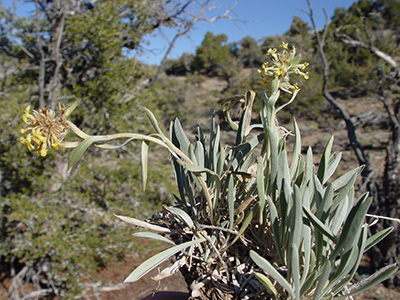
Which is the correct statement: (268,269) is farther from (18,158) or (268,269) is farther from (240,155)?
(18,158)

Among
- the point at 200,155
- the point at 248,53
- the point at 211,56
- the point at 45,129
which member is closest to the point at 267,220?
the point at 200,155

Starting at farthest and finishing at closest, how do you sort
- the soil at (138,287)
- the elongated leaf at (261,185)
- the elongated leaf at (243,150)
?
the soil at (138,287) < the elongated leaf at (243,150) < the elongated leaf at (261,185)

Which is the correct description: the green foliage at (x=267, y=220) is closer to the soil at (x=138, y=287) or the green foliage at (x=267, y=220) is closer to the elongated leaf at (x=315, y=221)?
the elongated leaf at (x=315, y=221)

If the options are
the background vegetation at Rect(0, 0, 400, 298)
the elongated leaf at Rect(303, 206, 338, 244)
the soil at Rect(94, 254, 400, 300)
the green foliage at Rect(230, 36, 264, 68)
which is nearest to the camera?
the elongated leaf at Rect(303, 206, 338, 244)

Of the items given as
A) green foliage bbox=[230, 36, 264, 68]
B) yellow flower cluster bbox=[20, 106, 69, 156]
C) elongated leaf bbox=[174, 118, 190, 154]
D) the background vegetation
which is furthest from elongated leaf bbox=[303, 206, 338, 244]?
green foliage bbox=[230, 36, 264, 68]

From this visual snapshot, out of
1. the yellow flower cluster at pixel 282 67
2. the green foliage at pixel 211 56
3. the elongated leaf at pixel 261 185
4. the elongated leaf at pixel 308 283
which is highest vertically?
the green foliage at pixel 211 56

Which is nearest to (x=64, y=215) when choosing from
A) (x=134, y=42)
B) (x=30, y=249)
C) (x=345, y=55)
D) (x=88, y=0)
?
(x=30, y=249)

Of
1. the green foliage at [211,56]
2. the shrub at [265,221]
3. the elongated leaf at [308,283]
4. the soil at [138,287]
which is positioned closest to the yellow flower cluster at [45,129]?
the shrub at [265,221]

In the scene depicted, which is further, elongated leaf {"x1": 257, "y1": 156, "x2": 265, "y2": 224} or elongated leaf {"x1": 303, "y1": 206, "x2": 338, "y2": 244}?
elongated leaf {"x1": 257, "y1": 156, "x2": 265, "y2": 224}

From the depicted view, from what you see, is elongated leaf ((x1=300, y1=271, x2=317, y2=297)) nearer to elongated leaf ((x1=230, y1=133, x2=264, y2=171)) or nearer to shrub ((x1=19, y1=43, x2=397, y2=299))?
shrub ((x1=19, y1=43, x2=397, y2=299))

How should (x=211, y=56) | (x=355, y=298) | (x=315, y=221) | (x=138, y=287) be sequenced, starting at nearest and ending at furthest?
(x=315, y=221)
(x=355, y=298)
(x=138, y=287)
(x=211, y=56)

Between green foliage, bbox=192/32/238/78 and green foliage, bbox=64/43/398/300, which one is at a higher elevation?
green foliage, bbox=192/32/238/78

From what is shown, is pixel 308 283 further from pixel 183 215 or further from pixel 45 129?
pixel 45 129

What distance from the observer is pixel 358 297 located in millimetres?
3420
